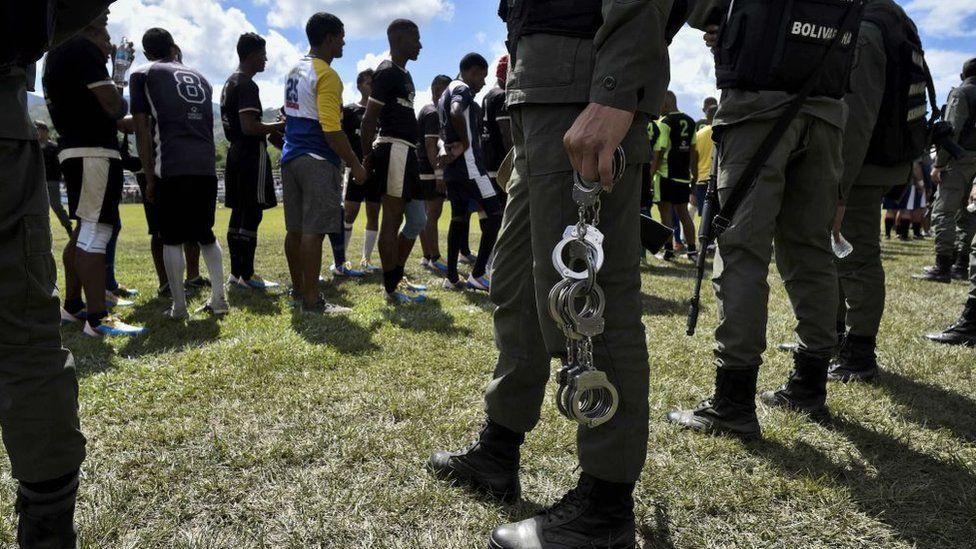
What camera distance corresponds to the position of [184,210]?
4.71 metres

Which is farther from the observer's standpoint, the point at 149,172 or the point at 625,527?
the point at 149,172

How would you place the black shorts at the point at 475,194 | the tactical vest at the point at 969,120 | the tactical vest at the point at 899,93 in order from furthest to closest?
the black shorts at the point at 475,194 → the tactical vest at the point at 969,120 → the tactical vest at the point at 899,93

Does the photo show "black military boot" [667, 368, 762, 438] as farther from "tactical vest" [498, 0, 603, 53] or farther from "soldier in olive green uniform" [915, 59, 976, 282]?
"soldier in olive green uniform" [915, 59, 976, 282]

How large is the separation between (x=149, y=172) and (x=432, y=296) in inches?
107

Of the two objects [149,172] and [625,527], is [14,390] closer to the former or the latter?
[625,527]

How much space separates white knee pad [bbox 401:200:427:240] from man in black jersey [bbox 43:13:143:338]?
9.00 feet

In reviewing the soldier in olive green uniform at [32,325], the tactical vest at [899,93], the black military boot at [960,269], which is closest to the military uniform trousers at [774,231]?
the tactical vest at [899,93]

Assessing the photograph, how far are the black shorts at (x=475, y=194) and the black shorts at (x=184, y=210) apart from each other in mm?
2558

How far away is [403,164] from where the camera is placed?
5438mm

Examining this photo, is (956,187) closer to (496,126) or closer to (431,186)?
(496,126)

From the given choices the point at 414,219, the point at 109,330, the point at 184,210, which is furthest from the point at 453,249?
the point at 109,330

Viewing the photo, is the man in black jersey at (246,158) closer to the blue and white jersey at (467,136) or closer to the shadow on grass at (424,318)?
the blue and white jersey at (467,136)

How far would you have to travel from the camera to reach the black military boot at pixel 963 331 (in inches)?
164

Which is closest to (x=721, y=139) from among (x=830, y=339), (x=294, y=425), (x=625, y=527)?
(x=830, y=339)
